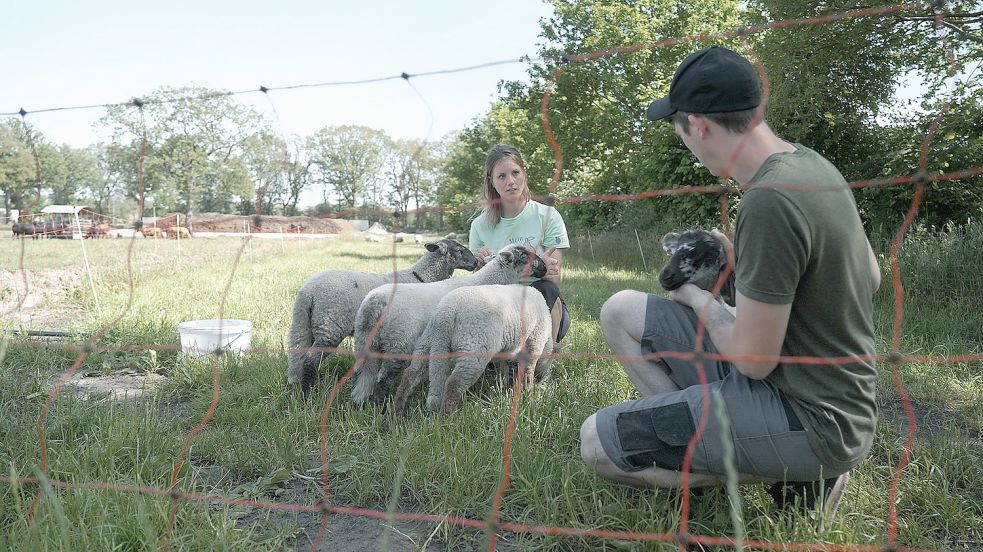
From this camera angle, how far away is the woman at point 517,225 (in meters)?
4.12

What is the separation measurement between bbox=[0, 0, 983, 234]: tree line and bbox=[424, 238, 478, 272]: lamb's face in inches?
18.7

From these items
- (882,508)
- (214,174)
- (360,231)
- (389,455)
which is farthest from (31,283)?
(360,231)

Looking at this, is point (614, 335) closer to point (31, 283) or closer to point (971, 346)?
point (971, 346)

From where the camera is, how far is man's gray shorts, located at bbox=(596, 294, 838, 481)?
1.92 meters

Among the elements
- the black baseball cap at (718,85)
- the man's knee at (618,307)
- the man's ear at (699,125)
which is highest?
the black baseball cap at (718,85)

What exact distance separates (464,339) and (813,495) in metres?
1.77

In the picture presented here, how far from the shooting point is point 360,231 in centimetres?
3509

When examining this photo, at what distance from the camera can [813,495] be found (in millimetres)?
2061

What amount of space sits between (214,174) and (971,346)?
12.3 m

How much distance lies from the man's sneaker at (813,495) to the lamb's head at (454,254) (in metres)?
2.74

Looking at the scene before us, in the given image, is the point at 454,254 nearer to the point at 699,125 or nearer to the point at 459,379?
the point at 459,379

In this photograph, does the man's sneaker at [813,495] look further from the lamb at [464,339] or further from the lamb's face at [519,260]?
the lamb's face at [519,260]

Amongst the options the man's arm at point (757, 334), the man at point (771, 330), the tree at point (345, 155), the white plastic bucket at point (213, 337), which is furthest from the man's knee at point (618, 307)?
the tree at point (345, 155)

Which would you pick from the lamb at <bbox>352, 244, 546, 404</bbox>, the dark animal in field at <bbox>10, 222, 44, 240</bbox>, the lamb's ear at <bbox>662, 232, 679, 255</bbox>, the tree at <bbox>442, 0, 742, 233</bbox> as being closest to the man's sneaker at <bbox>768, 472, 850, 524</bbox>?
the lamb's ear at <bbox>662, 232, 679, 255</bbox>
